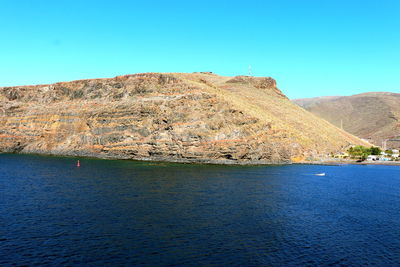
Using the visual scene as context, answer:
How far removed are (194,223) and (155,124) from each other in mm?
88848

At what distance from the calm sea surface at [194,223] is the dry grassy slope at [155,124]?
48667 mm

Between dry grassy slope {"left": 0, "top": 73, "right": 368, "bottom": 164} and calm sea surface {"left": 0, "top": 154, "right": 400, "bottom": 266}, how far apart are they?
4867 cm

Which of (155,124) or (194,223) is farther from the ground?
(155,124)

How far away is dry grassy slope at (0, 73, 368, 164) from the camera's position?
113 meters

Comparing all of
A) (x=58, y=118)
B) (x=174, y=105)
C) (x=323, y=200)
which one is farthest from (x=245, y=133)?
(x=58, y=118)

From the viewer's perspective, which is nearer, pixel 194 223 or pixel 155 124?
pixel 194 223

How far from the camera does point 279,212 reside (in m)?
43.8

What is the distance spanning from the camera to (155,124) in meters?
123

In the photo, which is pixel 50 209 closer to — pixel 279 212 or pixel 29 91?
pixel 279 212

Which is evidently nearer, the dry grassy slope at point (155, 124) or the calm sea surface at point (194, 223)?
the calm sea surface at point (194, 223)

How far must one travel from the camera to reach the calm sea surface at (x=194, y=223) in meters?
28.1

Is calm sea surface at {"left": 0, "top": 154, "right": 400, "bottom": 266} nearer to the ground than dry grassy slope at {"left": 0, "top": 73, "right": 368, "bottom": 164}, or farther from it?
nearer to the ground

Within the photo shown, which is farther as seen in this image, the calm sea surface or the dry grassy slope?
the dry grassy slope

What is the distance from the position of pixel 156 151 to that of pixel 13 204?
240 ft
